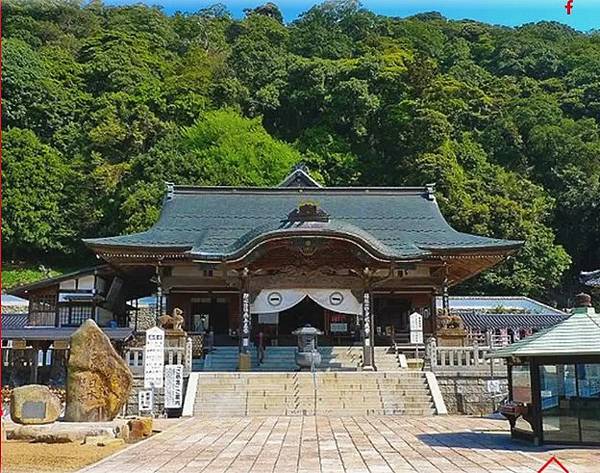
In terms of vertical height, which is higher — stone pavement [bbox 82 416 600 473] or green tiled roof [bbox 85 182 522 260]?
green tiled roof [bbox 85 182 522 260]

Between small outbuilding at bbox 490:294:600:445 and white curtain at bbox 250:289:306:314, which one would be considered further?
white curtain at bbox 250:289:306:314

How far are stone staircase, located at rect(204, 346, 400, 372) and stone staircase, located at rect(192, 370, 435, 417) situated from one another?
7.70ft

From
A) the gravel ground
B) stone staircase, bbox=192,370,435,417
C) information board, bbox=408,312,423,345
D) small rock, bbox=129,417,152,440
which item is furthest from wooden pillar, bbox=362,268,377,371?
the gravel ground

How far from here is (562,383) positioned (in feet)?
29.7

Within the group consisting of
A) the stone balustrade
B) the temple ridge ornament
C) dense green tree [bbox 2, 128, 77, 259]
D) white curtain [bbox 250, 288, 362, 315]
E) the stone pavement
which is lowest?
the stone pavement

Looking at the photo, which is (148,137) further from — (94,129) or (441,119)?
(441,119)

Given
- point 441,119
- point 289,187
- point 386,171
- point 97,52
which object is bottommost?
point 289,187

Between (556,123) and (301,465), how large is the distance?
45.9m

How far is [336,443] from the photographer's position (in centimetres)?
952

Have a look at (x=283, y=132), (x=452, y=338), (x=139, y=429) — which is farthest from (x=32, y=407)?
(x=283, y=132)

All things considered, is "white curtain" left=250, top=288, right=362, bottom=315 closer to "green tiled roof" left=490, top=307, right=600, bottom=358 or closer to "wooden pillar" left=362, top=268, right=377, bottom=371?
"wooden pillar" left=362, top=268, right=377, bottom=371

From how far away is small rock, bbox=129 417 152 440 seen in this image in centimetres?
1043

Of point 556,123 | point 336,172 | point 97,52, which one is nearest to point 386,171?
point 336,172

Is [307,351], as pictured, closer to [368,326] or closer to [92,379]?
[368,326]
